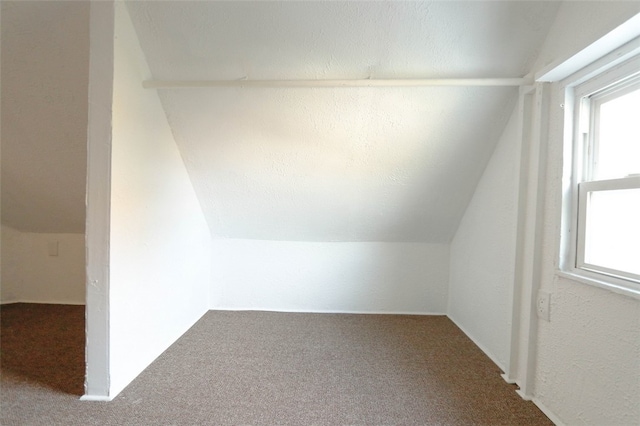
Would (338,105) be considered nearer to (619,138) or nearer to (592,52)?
(592,52)

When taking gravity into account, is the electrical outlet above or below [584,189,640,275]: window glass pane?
below

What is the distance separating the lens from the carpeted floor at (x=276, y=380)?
1372 mm

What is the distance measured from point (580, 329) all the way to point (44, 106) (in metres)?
3.28

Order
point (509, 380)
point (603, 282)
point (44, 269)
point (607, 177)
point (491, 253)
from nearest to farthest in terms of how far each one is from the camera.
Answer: point (603, 282)
point (607, 177)
point (509, 380)
point (491, 253)
point (44, 269)

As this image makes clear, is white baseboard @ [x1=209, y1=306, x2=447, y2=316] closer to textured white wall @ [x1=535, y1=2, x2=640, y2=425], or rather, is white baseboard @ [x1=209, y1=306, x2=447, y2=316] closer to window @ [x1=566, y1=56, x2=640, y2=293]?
textured white wall @ [x1=535, y1=2, x2=640, y2=425]

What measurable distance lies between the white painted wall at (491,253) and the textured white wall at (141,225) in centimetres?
220

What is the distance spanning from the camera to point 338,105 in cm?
183

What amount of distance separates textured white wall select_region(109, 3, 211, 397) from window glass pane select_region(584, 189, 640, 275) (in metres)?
2.33

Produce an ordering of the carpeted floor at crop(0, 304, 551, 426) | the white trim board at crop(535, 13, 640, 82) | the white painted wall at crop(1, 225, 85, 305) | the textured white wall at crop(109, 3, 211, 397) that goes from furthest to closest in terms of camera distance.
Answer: the white painted wall at crop(1, 225, 85, 305) → the textured white wall at crop(109, 3, 211, 397) → the carpeted floor at crop(0, 304, 551, 426) → the white trim board at crop(535, 13, 640, 82)

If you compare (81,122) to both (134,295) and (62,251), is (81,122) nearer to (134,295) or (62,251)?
(134,295)

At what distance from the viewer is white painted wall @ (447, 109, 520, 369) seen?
179 centimetres

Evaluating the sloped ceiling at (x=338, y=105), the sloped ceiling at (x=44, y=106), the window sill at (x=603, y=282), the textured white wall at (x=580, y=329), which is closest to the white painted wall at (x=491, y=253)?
the sloped ceiling at (x=338, y=105)

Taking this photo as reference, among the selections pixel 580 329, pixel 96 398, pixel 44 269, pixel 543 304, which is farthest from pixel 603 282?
pixel 44 269

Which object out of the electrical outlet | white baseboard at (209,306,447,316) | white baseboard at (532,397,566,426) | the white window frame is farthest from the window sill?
white baseboard at (209,306,447,316)
